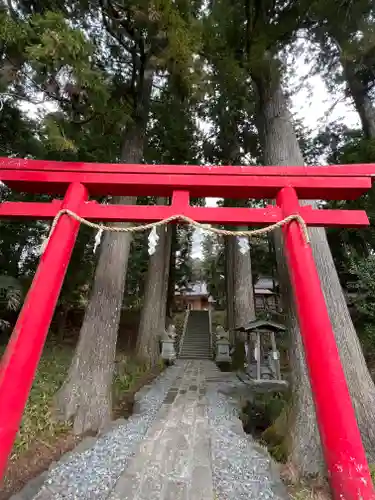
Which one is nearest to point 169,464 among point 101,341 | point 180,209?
point 101,341

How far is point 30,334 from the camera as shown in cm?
212

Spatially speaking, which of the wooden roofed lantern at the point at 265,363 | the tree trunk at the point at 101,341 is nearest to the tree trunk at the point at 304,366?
the tree trunk at the point at 101,341

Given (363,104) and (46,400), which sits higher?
(363,104)

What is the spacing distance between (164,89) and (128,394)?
7.72 m

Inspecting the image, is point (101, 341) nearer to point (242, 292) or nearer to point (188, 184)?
point (188, 184)

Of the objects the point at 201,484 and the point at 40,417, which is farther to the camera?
the point at 40,417

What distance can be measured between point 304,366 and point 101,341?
3132 millimetres

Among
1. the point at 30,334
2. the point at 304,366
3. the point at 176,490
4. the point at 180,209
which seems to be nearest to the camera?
the point at 30,334

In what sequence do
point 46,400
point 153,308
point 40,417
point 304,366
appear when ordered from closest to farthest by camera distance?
point 304,366, point 40,417, point 46,400, point 153,308

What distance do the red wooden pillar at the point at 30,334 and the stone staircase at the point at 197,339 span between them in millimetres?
12013

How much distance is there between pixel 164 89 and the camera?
7578 millimetres

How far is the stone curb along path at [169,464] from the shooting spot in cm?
252

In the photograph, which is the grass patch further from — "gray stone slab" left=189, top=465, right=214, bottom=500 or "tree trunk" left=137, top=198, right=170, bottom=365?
"tree trunk" left=137, top=198, right=170, bottom=365

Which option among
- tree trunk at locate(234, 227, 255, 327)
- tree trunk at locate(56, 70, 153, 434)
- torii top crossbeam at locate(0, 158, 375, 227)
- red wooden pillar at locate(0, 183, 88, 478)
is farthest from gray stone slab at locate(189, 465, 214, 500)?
tree trunk at locate(234, 227, 255, 327)
